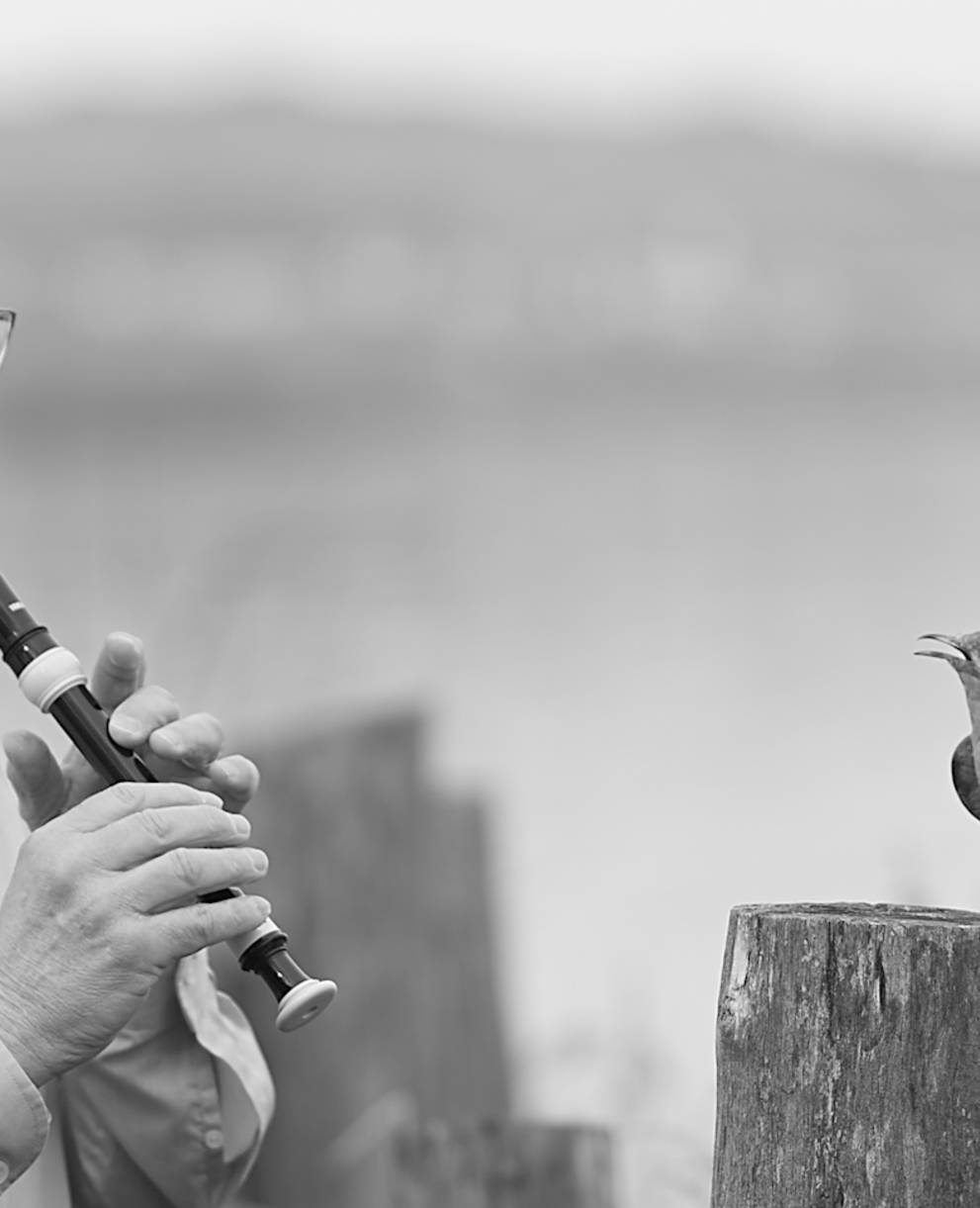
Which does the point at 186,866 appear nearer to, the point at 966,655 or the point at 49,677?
the point at 49,677

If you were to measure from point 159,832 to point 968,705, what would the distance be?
2.58 feet

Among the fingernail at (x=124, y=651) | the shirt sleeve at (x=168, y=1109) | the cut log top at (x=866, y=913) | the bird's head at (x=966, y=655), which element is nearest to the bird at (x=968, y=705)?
the bird's head at (x=966, y=655)

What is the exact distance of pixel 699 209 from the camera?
58.9 feet

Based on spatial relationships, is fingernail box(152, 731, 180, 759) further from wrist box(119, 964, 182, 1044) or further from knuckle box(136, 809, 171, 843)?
wrist box(119, 964, 182, 1044)

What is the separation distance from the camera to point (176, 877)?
1737 millimetres

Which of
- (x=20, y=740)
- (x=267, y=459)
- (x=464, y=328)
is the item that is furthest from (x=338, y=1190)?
(x=464, y=328)

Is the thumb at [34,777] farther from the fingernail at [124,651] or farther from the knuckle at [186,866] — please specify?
the knuckle at [186,866]

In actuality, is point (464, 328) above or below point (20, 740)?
above

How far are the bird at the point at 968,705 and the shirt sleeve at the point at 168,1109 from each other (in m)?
1.03

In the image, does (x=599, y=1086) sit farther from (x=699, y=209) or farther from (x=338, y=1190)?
(x=699, y=209)

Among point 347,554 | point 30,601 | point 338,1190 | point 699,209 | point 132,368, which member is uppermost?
point 699,209

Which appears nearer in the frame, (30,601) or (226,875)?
(226,875)

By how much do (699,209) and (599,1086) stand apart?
13.9m

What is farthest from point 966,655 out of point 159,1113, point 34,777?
point 159,1113
